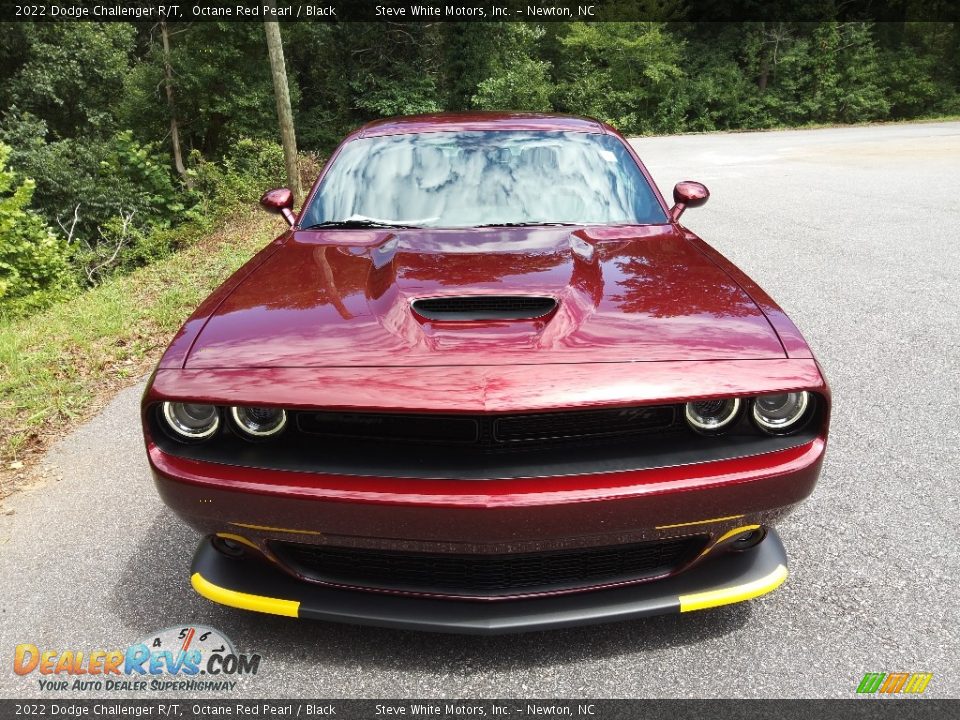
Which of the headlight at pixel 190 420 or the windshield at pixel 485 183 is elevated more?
the windshield at pixel 485 183

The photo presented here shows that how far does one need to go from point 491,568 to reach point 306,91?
2880 centimetres

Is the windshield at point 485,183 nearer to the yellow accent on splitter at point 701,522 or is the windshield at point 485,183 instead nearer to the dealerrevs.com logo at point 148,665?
the yellow accent on splitter at point 701,522

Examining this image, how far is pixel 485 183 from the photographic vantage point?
291 centimetres

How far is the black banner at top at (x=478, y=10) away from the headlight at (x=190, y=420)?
376 inches

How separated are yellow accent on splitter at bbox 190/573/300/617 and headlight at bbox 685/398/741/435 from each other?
1159mm

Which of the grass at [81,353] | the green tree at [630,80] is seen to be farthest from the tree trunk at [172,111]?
the green tree at [630,80]

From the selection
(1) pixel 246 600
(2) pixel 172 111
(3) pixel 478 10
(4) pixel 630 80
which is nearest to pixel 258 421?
(1) pixel 246 600

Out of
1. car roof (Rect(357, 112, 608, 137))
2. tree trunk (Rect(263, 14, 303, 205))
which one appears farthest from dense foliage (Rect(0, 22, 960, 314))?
car roof (Rect(357, 112, 608, 137))

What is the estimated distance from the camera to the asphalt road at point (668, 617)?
1.89 meters

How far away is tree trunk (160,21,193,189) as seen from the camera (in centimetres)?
2152

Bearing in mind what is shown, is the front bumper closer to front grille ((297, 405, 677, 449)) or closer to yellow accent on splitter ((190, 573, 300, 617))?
yellow accent on splitter ((190, 573, 300, 617))

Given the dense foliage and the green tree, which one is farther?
the green tree

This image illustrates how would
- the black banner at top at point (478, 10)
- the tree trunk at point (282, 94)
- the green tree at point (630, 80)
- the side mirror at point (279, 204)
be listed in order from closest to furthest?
1. the side mirror at point (279, 204)
2. the tree trunk at point (282, 94)
3. the black banner at top at point (478, 10)
4. the green tree at point (630, 80)

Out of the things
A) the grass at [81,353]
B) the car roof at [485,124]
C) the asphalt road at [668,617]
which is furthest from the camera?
the grass at [81,353]
